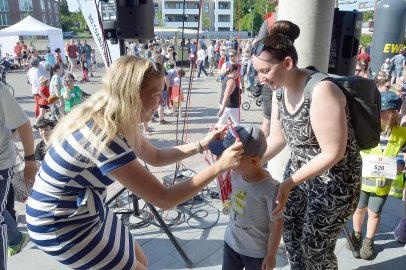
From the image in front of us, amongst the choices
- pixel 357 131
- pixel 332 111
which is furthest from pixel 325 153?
pixel 357 131

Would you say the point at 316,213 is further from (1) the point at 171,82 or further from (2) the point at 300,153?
(1) the point at 171,82

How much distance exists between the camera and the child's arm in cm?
195

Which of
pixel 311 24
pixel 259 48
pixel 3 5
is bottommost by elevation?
pixel 259 48

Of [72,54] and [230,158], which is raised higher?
[230,158]

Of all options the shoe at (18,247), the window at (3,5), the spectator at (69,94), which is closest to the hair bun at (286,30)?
the shoe at (18,247)

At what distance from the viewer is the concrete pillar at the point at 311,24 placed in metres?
2.69

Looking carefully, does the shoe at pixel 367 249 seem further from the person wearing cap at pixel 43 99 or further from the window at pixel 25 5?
the window at pixel 25 5

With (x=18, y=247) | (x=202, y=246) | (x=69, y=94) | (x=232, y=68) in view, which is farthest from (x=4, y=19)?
(x=202, y=246)

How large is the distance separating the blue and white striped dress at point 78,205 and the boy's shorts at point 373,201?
2.14 meters

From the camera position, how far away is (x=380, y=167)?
2854 millimetres

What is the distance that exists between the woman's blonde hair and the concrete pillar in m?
1.60

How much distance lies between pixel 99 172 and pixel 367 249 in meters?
2.46

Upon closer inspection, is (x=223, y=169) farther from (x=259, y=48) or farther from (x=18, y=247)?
(x=18, y=247)

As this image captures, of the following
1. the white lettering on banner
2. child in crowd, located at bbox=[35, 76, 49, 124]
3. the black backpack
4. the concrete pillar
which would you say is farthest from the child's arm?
child in crowd, located at bbox=[35, 76, 49, 124]
